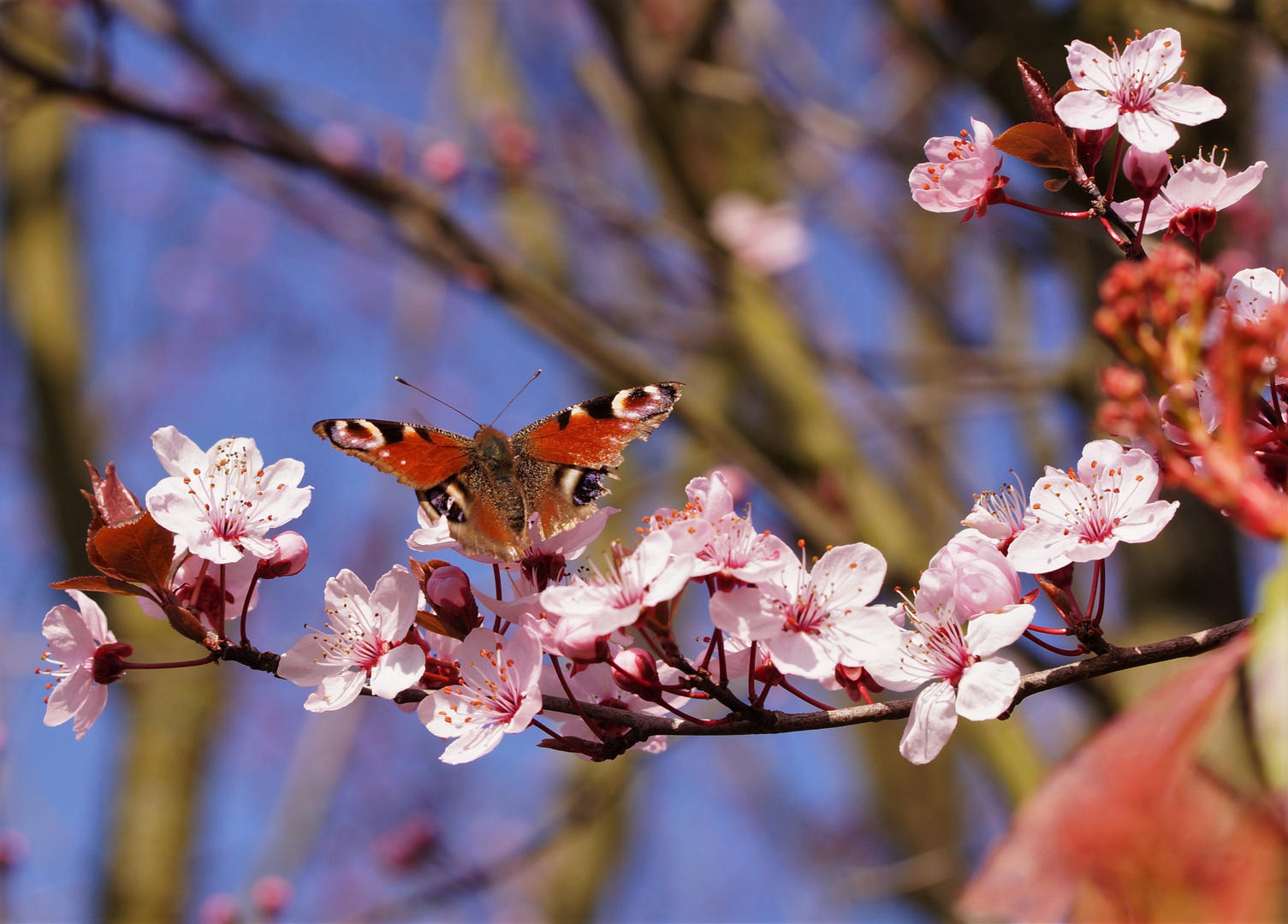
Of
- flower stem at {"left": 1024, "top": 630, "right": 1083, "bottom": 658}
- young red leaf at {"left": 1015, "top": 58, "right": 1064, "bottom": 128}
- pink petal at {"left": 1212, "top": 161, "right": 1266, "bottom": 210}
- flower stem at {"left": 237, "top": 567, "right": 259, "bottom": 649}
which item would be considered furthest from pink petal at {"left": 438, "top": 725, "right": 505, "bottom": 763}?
pink petal at {"left": 1212, "top": 161, "right": 1266, "bottom": 210}

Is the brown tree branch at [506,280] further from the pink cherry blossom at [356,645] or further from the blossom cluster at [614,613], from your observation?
the pink cherry blossom at [356,645]

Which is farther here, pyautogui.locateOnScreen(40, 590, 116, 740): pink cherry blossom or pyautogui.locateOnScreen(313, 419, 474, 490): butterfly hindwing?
pyautogui.locateOnScreen(313, 419, 474, 490): butterfly hindwing

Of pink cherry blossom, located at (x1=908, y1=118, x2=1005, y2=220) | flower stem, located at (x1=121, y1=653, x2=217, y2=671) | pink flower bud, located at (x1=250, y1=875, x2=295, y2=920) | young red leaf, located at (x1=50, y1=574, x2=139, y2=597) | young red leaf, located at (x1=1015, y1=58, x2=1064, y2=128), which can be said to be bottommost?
pink flower bud, located at (x1=250, y1=875, x2=295, y2=920)

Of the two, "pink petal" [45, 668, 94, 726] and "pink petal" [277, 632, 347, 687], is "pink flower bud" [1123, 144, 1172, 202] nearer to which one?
"pink petal" [277, 632, 347, 687]

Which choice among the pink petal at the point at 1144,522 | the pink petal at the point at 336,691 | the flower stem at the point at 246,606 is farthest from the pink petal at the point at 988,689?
the flower stem at the point at 246,606

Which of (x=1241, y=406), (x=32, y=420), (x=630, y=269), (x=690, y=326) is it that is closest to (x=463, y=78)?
(x=630, y=269)

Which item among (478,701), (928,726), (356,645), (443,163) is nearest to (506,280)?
(443,163)

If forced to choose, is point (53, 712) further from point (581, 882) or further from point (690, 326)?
point (581, 882)

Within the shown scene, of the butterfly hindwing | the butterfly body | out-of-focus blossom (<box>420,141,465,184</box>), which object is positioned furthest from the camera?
out-of-focus blossom (<box>420,141,465,184</box>)
